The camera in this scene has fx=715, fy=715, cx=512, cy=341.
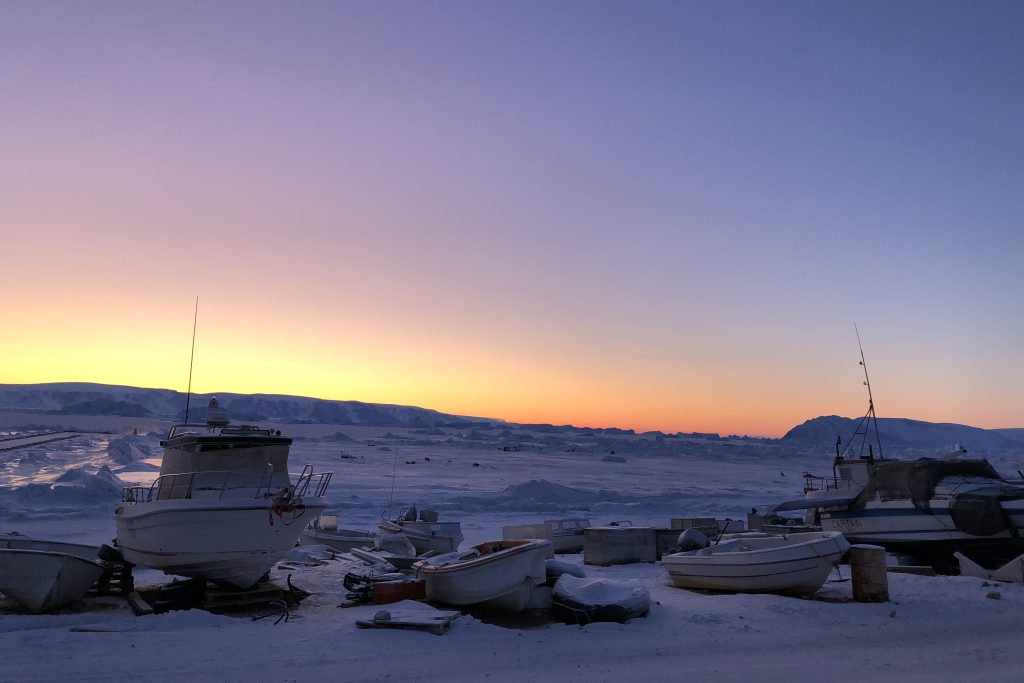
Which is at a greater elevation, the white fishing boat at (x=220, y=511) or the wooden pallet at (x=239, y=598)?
the white fishing boat at (x=220, y=511)

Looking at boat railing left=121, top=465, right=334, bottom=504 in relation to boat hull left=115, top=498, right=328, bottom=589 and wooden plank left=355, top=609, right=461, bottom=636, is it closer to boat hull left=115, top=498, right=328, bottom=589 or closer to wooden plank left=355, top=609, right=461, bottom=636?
boat hull left=115, top=498, right=328, bottom=589

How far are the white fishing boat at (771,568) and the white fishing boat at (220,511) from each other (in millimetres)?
6627

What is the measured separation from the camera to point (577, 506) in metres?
34.2

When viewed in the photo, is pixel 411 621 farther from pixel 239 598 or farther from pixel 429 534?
pixel 429 534

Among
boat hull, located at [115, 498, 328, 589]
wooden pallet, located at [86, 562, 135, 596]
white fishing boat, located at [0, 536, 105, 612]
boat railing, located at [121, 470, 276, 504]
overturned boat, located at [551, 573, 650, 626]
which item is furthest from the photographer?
boat railing, located at [121, 470, 276, 504]

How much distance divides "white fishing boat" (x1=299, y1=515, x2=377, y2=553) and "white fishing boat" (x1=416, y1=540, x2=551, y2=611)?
686cm

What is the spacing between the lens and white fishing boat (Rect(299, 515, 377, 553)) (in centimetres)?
1756

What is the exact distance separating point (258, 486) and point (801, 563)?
29.7ft

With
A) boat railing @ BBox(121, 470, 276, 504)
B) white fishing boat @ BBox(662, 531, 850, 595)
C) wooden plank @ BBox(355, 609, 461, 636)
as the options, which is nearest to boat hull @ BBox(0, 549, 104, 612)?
boat railing @ BBox(121, 470, 276, 504)

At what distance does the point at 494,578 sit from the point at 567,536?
9.03 metres

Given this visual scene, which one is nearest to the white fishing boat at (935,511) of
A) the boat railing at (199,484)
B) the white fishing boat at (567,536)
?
the white fishing boat at (567,536)

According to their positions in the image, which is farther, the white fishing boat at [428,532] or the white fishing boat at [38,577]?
the white fishing boat at [428,532]

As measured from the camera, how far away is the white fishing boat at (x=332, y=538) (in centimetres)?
1756

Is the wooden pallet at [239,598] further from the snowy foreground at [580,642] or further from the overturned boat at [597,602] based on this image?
the overturned boat at [597,602]
